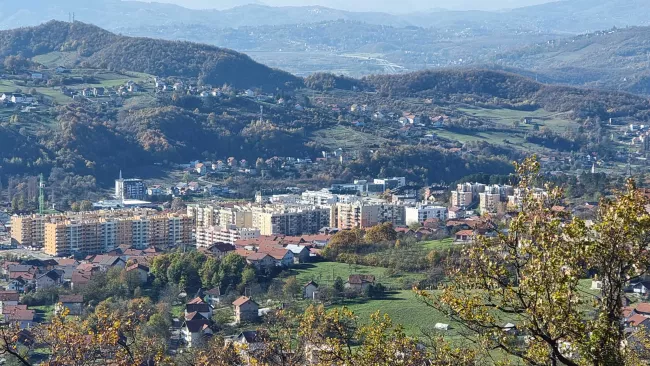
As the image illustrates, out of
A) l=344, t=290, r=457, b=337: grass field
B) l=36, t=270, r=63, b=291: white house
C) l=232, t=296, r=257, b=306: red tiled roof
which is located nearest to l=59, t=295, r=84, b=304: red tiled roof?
l=36, t=270, r=63, b=291: white house

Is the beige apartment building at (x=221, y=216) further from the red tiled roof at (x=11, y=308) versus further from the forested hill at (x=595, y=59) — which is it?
the forested hill at (x=595, y=59)

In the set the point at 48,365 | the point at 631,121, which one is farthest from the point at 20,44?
the point at 48,365

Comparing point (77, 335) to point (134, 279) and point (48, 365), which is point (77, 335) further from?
point (134, 279)

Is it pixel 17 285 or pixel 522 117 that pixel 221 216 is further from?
pixel 522 117

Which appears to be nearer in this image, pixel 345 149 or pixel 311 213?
pixel 311 213

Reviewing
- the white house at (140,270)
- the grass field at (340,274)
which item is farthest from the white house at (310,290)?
the white house at (140,270)
